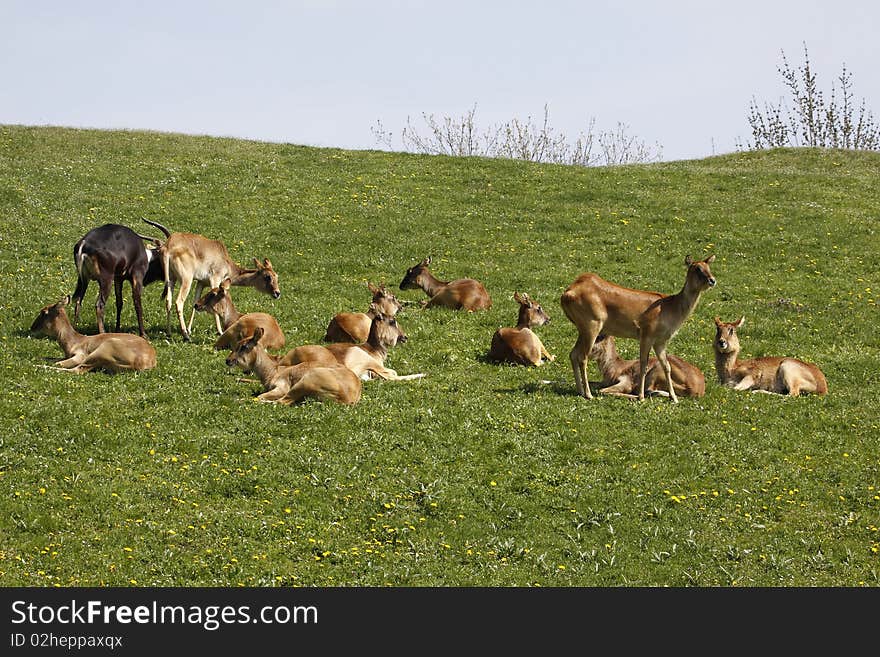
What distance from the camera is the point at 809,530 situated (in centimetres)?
1238

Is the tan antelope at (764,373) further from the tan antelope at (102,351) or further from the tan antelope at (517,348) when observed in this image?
the tan antelope at (102,351)

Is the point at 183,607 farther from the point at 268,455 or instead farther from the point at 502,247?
the point at 502,247

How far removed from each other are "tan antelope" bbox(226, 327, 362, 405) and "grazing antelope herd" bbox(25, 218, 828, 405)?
2cm

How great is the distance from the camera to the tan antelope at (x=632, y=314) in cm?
1702

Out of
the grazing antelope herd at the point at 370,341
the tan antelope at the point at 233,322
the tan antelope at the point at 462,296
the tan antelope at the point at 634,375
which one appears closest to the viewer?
the grazing antelope herd at the point at 370,341

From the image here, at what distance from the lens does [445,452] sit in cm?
1416

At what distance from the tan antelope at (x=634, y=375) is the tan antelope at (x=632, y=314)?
0.31m

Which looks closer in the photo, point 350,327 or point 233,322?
point 350,327

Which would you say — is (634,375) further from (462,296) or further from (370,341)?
(462,296)

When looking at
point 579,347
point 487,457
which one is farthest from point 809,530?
point 579,347

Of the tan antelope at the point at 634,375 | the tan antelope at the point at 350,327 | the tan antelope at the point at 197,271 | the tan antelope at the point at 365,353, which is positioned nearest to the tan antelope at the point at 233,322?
the tan antelope at the point at 197,271

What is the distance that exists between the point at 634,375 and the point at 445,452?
486cm

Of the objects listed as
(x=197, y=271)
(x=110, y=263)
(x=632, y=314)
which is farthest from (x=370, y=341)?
(x=110, y=263)

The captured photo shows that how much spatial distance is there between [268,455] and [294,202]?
2147 centimetres
